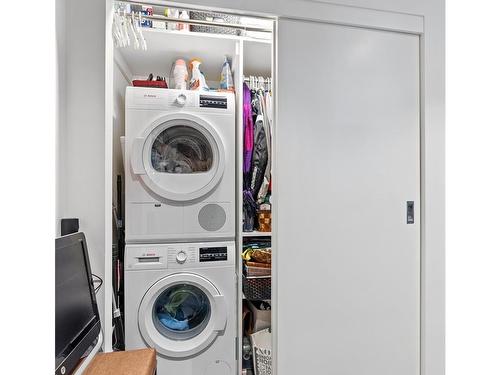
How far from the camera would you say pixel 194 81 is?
2.09 meters

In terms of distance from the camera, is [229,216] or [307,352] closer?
[307,352]

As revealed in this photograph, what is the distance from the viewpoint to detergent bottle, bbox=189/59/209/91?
2.07 m

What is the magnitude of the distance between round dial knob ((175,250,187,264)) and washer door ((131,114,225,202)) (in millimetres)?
327

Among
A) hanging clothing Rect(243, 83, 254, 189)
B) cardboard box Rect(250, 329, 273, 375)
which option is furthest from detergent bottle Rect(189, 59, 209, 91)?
cardboard box Rect(250, 329, 273, 375)

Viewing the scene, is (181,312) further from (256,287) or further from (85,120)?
(85,120)

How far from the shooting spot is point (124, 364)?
40.1 inches

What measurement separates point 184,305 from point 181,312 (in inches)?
1.9

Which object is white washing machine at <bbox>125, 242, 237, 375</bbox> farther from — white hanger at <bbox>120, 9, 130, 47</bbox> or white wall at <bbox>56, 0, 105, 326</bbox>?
white hanger at <bbox>120, 9, 130, 47</bbox>

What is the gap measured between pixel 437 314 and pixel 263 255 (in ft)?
3.31
